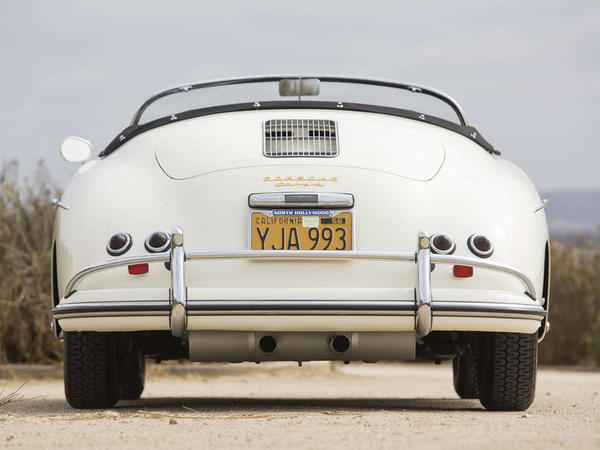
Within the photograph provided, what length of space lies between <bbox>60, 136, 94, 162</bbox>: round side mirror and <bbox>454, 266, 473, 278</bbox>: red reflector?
2187 mm

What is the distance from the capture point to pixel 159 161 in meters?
5.05

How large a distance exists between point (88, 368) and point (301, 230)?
141 cm

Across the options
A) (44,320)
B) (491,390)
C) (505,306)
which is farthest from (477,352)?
(44,320)

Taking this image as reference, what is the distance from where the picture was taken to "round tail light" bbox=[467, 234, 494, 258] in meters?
4.75

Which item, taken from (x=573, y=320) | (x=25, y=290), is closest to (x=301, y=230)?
(x=25, y=290)

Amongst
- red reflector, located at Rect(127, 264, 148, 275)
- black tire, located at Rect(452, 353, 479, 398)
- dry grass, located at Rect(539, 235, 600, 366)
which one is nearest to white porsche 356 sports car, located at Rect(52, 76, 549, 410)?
red reflector, located at Rect(127, 264, 148, 275)

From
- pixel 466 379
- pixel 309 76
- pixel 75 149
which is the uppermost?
pixel 309 76

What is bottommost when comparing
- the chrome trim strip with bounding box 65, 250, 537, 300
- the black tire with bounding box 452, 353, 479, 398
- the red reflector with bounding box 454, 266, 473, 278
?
the black tire with bounding box 452, 353, 479, 398

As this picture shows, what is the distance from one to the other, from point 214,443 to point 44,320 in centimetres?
749

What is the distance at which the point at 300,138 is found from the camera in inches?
199

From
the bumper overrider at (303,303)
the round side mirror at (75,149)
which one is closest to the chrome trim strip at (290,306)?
the bumper overrider at (303,303)

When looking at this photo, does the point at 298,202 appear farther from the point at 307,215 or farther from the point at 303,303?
the point at 303,303

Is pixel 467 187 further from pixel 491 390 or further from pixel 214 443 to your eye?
pixel 214 443

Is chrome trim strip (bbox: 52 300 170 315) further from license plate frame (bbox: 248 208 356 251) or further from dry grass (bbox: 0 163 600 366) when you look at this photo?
dry grass (bbox: 0 163 600 366)
